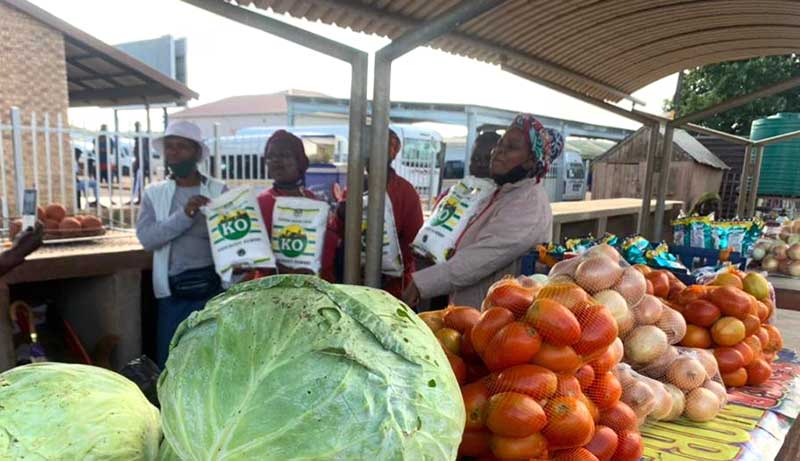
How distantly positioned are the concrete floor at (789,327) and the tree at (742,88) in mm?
15730

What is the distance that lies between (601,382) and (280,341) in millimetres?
963

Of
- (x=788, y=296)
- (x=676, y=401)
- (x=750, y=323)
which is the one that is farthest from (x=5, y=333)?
(x=788, y=296)

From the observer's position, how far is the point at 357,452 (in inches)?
30.3

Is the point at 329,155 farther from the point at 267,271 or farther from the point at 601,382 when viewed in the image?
the point at 601,382

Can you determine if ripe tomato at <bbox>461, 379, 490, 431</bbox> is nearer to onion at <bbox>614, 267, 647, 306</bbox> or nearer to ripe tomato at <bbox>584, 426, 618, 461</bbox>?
ripe tomato at <bbox>584, 426, 618, 461</bbox>

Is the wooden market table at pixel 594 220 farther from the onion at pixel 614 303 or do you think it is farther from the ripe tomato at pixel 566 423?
the ripe tomato at pixel 566 423

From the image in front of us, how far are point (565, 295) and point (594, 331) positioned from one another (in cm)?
15

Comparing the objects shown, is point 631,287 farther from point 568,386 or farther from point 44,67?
point 44,67

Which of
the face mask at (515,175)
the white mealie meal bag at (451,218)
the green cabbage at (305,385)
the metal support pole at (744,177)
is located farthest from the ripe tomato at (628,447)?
the metal support pole at (744,177)

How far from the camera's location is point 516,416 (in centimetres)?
120

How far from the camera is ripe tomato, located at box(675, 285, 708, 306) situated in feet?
7.01

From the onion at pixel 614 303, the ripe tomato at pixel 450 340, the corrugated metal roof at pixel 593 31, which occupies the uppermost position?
the corrugated metal roof at pixel 593 31

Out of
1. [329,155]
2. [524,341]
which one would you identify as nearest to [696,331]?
[524,341]

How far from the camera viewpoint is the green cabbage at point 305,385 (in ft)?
2.54
